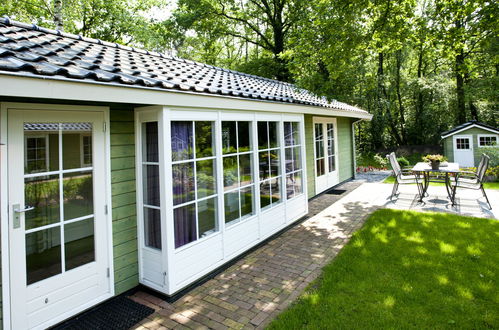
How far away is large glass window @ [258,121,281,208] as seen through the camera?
5139 millimetres

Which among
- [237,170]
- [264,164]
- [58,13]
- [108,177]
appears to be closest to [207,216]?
[237,170]

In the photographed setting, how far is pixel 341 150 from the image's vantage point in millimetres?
10836

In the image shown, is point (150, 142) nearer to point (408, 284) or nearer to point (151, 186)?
point (151, 186)

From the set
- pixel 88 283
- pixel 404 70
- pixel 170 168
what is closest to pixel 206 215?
pixel 170 168

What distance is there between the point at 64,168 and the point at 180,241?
1475 mm

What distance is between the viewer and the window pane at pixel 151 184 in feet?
11.6

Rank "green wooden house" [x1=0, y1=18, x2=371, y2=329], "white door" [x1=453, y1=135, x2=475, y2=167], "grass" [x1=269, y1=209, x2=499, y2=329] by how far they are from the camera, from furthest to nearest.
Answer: "white door" [x1=453, y1=135, x2=475, y2=167], "grass" [x1=269, y1=209, x2=499, y2=329], "green wooden house" [x1=0, y1=18, x2=371, y2=329]

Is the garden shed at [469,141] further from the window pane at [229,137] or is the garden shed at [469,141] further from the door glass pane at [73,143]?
the door glass pane at [73,143]

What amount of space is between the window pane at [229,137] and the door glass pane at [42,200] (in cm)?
209

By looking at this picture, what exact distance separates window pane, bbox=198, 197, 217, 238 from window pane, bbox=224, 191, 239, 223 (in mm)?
253

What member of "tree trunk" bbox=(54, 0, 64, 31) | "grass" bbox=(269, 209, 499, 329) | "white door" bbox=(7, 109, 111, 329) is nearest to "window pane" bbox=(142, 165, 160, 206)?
"white door" bbox=(7, 109, 111, 329)

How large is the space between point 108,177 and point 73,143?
52 centimetres

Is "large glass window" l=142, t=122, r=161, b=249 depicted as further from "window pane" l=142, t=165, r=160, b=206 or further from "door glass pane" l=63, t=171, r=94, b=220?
"door glass pane" l=63, t=171, r=94, b=220

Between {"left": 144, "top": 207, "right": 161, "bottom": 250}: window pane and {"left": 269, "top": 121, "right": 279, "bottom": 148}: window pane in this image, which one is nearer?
{"left": 144, "top": 207, "right": 161, "bottom": 250}: window pane
